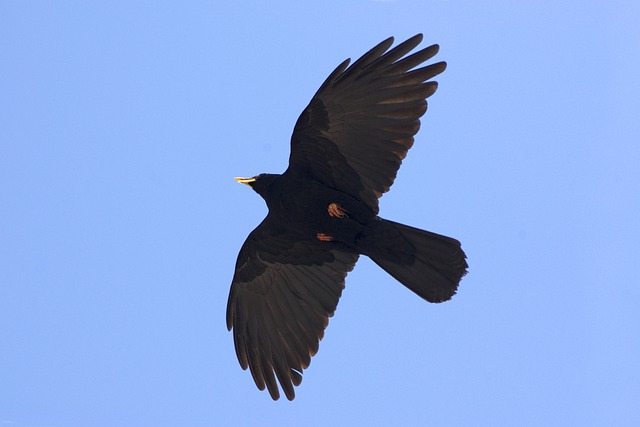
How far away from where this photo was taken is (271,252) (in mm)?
13078

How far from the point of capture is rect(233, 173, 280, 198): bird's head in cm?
1256

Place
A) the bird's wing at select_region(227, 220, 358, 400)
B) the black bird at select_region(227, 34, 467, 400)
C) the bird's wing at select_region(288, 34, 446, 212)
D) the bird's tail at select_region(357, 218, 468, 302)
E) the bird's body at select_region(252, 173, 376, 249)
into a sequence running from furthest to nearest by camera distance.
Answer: the bird's wing at select_region(227, 220, 358, 400) < the bird's body at select_region(252, 173, 376, 249) < the bird's tail at select_region(357, 218, 468, 302) < the black bird at select_region(227, 34, 467, 400) < the bird's wing at select_region(288, 34, 446, 212)

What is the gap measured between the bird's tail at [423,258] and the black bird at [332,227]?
0.01 metres

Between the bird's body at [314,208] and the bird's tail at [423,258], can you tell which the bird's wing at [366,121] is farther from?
the bird's tail at [423,258]

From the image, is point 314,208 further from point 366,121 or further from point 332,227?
point 366,121

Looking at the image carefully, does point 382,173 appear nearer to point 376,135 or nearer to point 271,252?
point 376,135

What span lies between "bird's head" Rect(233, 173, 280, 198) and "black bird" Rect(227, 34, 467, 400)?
16mm

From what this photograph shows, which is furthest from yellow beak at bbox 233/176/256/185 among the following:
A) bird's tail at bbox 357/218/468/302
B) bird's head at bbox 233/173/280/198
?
bird's tail at bbox 357/218/468/302

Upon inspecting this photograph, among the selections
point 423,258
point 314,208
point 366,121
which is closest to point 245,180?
point 314,208

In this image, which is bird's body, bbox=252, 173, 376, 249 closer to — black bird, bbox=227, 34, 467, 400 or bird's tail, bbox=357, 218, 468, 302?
black bird, bbox=227, 34, 467, 400

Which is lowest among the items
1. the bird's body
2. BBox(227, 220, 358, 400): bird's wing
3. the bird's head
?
BBox(227, 220, 358, 400): bird's wing

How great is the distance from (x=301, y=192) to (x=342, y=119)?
3.47ft

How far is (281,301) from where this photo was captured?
13.2 m

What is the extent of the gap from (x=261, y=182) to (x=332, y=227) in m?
1.24
